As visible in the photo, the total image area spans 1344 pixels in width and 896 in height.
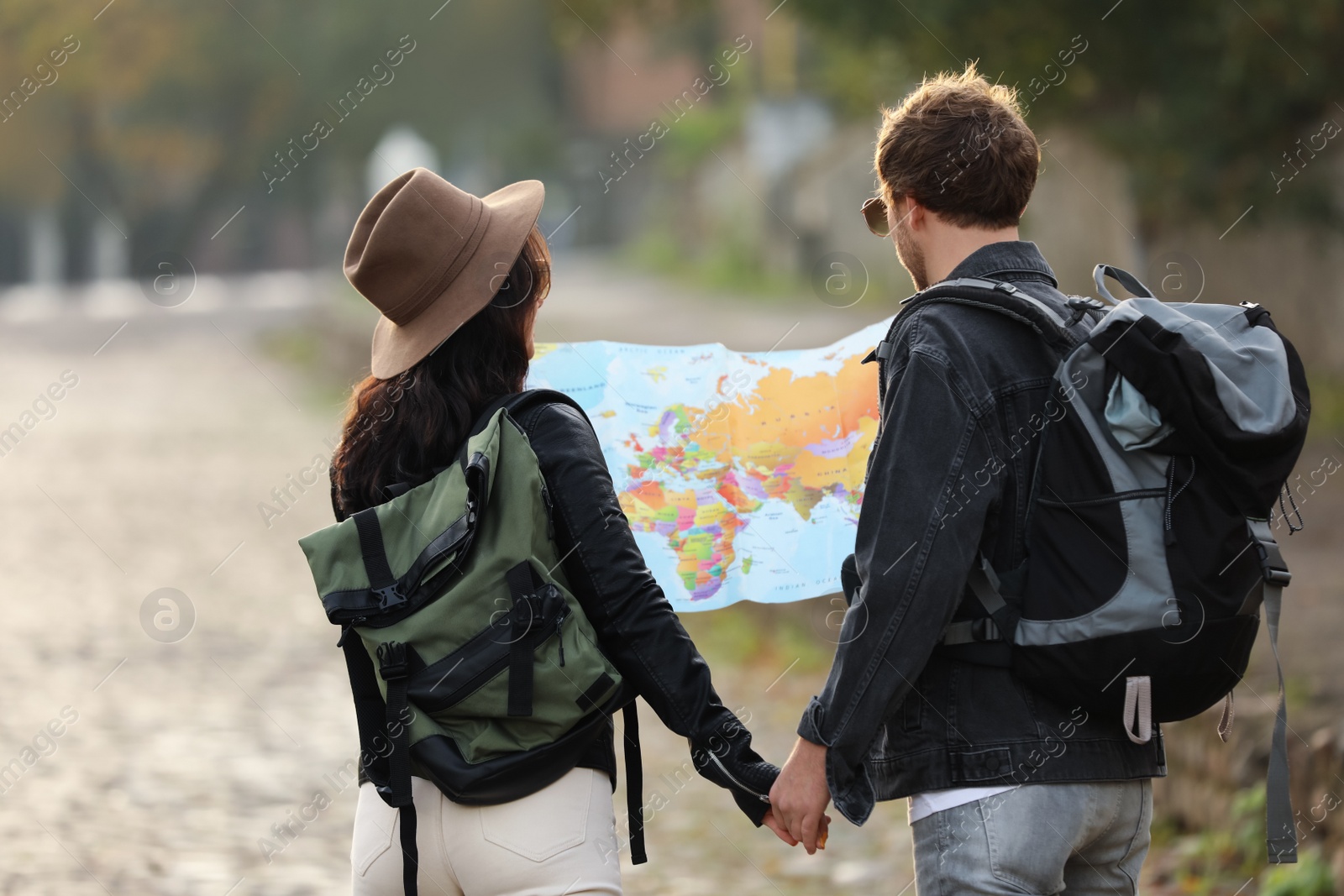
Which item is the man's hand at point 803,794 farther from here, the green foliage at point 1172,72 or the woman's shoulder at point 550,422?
the green foliage at point 1172,72

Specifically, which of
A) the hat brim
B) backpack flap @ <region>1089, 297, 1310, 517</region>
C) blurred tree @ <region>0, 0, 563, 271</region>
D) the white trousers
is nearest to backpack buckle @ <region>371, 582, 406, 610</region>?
the white trousers

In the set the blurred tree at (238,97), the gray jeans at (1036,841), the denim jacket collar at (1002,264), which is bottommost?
the gray jeans at (1036,841)

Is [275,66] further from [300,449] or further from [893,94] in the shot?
[893,94]

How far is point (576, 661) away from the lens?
7.57 ft

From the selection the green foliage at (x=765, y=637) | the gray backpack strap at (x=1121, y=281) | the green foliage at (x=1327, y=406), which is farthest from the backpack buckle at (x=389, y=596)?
the green foliage at (x=1327, y=406)

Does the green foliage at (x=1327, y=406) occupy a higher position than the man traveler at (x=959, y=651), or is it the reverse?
the green foliage at (x=1327, y=406)

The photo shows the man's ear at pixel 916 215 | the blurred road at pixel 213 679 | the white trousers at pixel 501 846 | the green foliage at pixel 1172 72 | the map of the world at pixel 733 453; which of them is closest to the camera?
the white trousers at pixel 501 846

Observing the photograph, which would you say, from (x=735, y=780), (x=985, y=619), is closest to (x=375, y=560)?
(x=735, y=780)

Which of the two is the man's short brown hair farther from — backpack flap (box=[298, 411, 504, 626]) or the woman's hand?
the woman's hand

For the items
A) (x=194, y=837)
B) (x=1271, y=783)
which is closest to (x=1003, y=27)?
(x=194, y=837)

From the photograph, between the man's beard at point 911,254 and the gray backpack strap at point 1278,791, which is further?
the man's beard at point 911,254

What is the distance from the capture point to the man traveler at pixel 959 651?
2293 mm

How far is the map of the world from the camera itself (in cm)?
312

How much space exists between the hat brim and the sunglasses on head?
0.61 m
